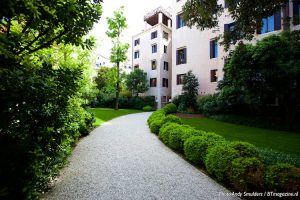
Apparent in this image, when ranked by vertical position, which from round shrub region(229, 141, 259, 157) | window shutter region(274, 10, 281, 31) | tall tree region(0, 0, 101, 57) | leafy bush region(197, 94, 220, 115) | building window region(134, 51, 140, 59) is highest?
building window region(134, 51, 140, 59)

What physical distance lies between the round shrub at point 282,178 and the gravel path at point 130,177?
1.16 metres

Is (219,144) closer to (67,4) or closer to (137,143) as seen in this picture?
(137,143)

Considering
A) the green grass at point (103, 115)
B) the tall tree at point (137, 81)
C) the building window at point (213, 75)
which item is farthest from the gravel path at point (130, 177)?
the tall tree at point (137, 81)

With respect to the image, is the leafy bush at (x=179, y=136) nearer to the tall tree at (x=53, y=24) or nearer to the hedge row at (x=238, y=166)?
the hedge row at (x=238, y=166)

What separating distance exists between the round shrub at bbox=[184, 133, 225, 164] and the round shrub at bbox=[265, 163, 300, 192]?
2081mm

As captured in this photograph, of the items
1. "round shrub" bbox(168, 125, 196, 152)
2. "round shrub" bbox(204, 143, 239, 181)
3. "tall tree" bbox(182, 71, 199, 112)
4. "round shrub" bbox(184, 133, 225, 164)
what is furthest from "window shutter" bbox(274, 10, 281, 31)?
"round shrub" bbox(204, 143, 239, 181)

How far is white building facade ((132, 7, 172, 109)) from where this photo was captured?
30.0 meters

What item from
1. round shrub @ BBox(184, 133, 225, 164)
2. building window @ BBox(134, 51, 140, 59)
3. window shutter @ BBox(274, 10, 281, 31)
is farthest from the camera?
building window @ BBox(134, 51, 140, 59)

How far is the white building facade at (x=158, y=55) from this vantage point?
30031mm

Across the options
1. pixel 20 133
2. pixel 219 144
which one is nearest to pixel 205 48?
pixel 219 144

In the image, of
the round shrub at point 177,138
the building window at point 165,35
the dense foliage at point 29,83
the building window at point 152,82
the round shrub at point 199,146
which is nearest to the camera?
the dense foliage at point 29,83

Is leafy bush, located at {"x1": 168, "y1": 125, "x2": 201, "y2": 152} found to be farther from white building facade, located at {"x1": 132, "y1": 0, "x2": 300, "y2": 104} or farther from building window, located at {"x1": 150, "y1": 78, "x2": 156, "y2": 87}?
building window, located at {"x1": 150, "y1": 78, "x2": 156, "y2": 87}

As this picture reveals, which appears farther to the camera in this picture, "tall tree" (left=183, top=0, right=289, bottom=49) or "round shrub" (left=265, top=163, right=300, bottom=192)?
"tall tree" (left=183, top=0, right=289, bottom=49)

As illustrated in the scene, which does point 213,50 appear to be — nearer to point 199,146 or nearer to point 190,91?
point 190,91
